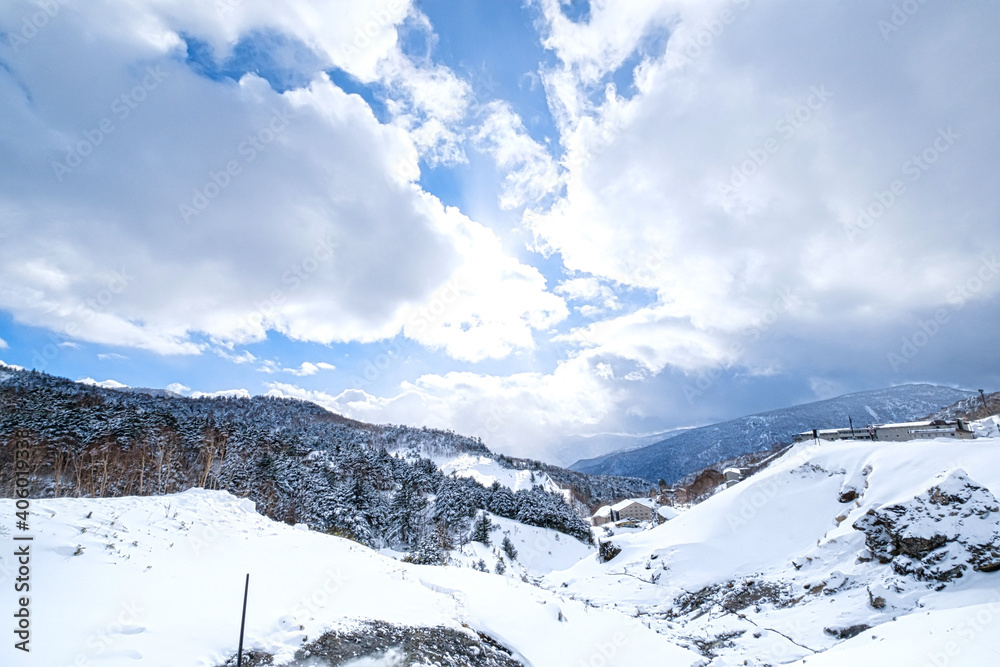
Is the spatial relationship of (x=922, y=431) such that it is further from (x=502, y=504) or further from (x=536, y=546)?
(x=502, y=504)

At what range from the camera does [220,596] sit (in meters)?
9.70

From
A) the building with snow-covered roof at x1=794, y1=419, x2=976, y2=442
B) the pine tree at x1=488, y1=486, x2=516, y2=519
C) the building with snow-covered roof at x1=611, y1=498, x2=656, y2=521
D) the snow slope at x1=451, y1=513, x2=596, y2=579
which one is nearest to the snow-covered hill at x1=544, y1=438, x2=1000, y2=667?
the building with snow-covered roof at x1=794, y1=419, x2=976, y2=442

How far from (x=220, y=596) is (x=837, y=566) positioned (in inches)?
1115

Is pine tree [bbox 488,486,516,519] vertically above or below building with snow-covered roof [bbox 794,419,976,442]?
below

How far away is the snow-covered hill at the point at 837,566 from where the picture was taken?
1494 cm

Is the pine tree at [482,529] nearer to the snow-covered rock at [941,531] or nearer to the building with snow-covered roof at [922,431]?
the building with snow-covered roof at [922,431]

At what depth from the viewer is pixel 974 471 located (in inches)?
920

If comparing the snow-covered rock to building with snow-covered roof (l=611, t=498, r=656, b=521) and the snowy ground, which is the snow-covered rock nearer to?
the snowy ground

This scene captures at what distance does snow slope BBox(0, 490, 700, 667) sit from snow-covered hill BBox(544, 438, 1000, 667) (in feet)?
20.9

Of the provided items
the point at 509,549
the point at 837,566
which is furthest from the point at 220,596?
the point at 509,549

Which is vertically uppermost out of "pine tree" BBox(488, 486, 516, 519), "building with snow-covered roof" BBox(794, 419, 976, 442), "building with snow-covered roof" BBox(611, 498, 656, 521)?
"building with snow-covered roof" BBox(794, 419, 976, 442)

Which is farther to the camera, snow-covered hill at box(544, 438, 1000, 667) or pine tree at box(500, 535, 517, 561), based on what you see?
pine tree at box(500, 535, 517, 561)

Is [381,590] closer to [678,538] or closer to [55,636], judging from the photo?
[55,636]

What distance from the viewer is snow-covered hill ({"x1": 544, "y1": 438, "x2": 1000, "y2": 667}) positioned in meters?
14.9
